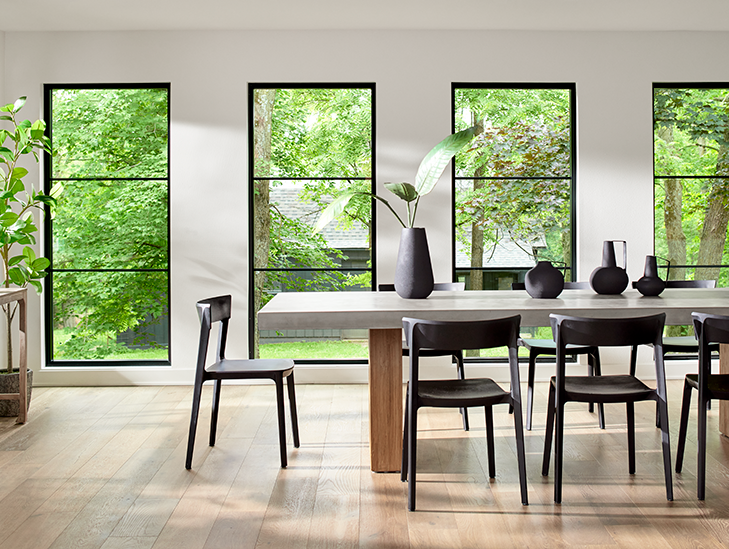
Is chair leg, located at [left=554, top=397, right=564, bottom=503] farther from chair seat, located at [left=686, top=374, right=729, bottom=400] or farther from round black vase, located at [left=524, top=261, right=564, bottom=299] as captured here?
round black vase, located at [left=524, top=261, right=564, bottom=299]

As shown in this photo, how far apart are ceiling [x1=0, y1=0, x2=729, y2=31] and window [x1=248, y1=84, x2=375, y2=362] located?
573 mm

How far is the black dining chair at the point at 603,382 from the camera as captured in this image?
253cm

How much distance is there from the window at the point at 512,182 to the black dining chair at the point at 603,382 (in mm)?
2445

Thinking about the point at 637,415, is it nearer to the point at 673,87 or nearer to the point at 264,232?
the point at 673,87

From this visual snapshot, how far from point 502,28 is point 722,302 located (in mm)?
2974

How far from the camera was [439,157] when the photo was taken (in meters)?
3.34

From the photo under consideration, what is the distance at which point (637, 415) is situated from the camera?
4035 mm

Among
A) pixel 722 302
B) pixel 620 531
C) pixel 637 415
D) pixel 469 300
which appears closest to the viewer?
pixel 620 531

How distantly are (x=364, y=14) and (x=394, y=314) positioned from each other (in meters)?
2.86

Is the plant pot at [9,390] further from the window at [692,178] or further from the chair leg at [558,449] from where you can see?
the window at [692,178]

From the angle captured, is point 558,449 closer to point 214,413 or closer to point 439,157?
point 439,157

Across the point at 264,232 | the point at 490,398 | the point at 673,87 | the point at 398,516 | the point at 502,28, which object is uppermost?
the point at 502,28

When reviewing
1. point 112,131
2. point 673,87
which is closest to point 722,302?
point 673,87

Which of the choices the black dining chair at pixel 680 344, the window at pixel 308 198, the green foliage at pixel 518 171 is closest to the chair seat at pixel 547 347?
the black dining chair at pixel 680 344
